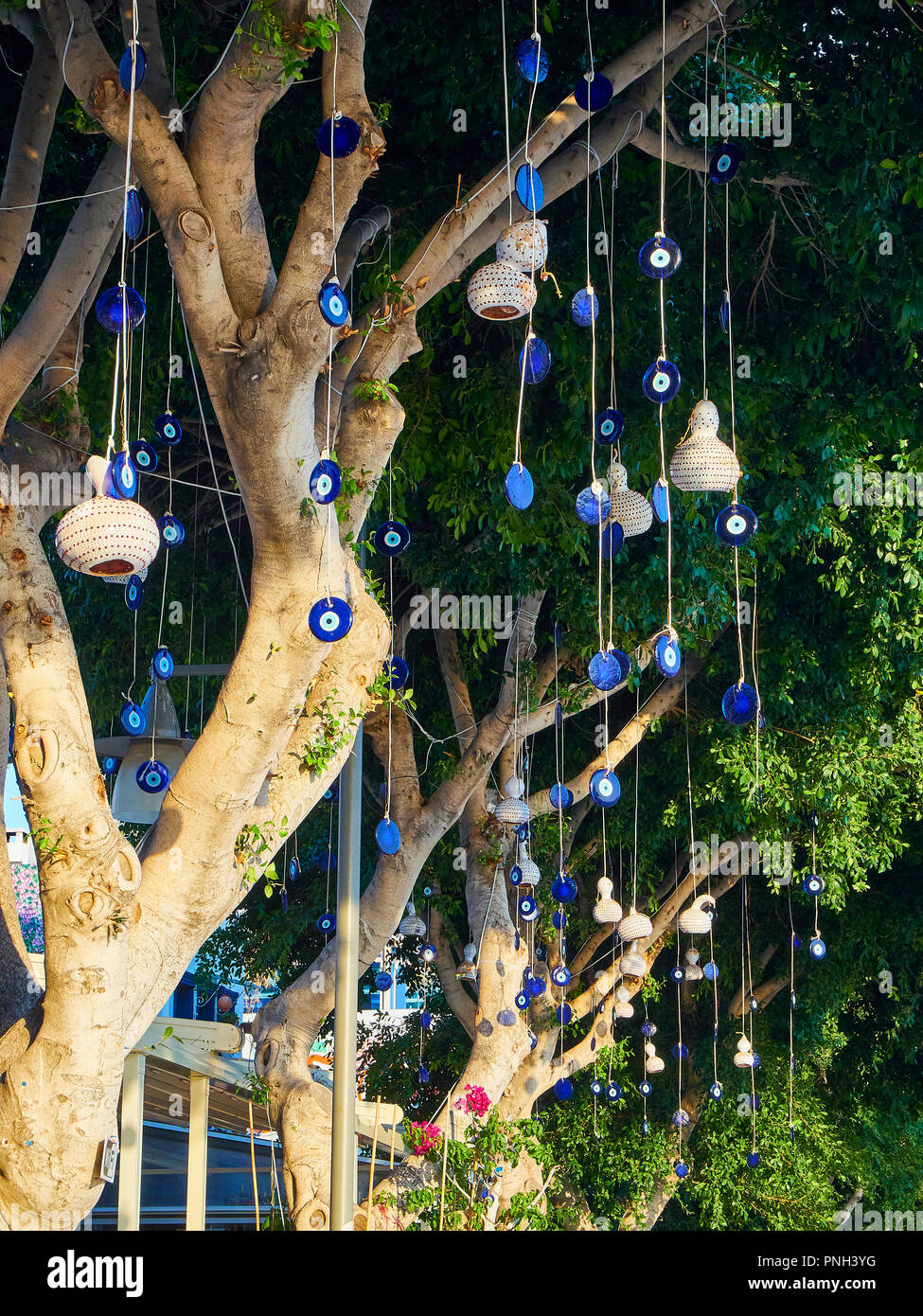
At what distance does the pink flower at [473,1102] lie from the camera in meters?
9.55

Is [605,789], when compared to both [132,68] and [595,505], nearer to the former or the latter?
[595,505]

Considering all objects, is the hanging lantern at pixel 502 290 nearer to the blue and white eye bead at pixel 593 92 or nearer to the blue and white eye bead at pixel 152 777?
the blue and white eye bead at pixel 593 92

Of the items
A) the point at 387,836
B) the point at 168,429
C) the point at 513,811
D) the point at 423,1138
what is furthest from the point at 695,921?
the point at 168,429

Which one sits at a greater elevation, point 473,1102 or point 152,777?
point 152,777

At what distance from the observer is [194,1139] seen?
32.1 feet

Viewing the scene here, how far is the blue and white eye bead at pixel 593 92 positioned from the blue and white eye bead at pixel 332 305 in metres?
1.43

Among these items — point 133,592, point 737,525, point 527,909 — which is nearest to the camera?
point 737,525

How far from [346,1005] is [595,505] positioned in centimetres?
309

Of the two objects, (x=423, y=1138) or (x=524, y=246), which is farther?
(x=423, y=1138)

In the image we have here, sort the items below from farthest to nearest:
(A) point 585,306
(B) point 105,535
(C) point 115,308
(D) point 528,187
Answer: (A) point 585,306 → (D) point 528,187 → (C) point 115,308 → (B) point 105,535

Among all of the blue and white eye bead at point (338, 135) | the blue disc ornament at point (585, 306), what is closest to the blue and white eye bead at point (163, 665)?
the blue disc ornament at point (585, 306)

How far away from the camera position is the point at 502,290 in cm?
A: 493
